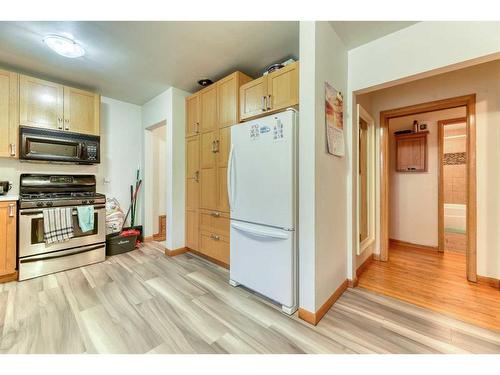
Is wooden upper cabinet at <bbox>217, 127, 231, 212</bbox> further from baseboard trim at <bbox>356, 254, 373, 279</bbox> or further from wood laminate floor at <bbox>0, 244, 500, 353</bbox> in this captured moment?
baseboard trim at <bbox>356, 254, 373, 279</bbox>

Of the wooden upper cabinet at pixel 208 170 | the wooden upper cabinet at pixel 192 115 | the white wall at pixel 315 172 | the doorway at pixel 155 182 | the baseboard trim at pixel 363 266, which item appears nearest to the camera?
the white wall at pixel 315 172

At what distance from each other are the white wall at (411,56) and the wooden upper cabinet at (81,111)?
338 centimetres

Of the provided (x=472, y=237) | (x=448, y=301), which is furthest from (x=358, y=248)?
(x=472, y=237)

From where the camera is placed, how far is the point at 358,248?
7.36 feet

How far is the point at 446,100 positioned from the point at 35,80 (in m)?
4.91

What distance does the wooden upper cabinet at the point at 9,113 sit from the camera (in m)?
2.33

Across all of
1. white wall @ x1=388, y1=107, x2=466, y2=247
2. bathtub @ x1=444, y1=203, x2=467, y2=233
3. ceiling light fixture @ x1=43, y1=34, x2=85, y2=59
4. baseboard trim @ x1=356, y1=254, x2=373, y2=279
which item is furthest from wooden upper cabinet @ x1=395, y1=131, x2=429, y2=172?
ceiling light fixture @ x1=43, y1=34, x2=85, y2=59

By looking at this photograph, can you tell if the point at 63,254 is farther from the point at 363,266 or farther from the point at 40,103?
the point at 363,266

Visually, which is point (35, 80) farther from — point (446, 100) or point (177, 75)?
point (446, 100)

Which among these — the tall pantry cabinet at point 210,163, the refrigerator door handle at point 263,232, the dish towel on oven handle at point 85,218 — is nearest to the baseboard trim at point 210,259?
the tall pantry cabinet at point 210,163

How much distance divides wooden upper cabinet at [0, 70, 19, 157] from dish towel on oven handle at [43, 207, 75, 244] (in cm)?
85

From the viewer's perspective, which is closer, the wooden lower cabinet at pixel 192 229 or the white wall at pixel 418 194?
the wooden lower cabinet at pixel 192 229

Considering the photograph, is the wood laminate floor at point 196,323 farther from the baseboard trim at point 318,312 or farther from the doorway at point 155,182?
the doorway at point 155,182

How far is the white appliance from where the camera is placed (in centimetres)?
→ 170
